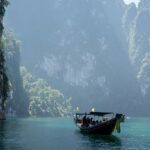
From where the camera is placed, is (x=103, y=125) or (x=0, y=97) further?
(x=0, y=97)

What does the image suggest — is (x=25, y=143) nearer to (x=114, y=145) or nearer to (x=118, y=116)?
(x=114, y=145)

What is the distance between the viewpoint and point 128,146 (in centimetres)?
5906

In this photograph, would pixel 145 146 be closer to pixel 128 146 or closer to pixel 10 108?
pixel 128 146

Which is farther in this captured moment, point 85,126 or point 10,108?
point 10,108

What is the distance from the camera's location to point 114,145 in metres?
59.4

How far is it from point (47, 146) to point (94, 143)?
9.00 m

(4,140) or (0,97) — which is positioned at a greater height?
(0,97)

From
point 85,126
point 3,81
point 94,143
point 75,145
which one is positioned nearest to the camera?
point 75,145

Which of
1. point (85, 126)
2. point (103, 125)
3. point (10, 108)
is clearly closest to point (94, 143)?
point (103, 125)

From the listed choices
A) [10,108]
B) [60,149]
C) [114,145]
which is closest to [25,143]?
[60,149]

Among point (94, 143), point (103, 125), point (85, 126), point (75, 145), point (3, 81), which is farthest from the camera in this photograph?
point (3, 81)

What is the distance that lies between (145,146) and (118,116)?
56.6 feet

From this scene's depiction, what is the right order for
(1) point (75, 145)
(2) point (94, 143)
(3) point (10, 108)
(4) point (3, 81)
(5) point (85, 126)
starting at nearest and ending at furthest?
(1) point (75, 145), (2) point (94, 143), (5) point (85, 126), (4) point (3, 81), (3) point (10, 108)

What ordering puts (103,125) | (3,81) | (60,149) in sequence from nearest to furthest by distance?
(60,149) → (103,125) → (3,81)
